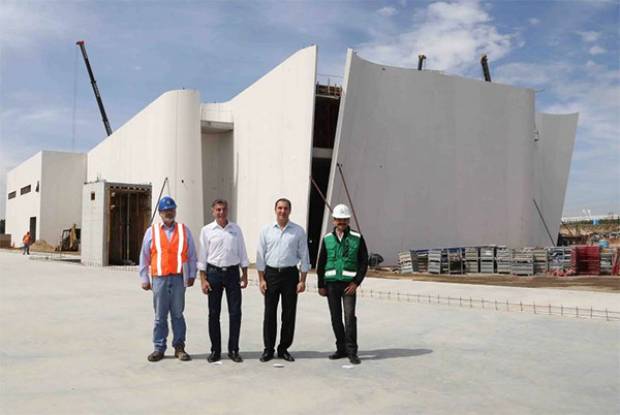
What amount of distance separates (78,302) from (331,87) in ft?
50.6

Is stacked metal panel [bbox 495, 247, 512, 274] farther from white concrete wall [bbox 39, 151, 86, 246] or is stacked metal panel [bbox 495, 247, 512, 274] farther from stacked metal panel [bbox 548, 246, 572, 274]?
white concrete wall [bbox 39, 151, 86, 246]

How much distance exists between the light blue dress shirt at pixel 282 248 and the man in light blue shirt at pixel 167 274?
0.78 metres

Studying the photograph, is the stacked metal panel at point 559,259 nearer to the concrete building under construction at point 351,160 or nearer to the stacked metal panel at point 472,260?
the stacked metal panel at point 472,260

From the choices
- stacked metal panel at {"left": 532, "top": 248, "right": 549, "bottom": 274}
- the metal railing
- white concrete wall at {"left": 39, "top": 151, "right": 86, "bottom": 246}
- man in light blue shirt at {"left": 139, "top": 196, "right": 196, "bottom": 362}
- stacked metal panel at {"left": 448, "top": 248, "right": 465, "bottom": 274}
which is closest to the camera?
man in light blue shirt at {"left": 139, "top": 196, "right": 196, "bottom": 362}

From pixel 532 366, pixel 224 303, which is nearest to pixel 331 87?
pixel 224 303

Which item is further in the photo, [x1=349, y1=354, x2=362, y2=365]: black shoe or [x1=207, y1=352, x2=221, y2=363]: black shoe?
[x1=207, y1=352, x2=221, y2=363]: black shoe

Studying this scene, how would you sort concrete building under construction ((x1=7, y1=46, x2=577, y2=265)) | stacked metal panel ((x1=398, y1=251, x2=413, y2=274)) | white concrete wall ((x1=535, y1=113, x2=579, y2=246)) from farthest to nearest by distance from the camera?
1. white concrete wall ((x1=535, y1=113, x2=579, y2=246))
2. concrete building under construction ((x1=7, y1=46, x2=577, y2=265))
3. stacked metal panel ((x1=398, y1=251, x2=413, y2=274))

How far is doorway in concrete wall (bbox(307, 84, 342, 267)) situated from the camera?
23516 millimetres

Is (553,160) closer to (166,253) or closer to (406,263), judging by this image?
(406,263)

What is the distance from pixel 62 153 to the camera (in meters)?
48.2

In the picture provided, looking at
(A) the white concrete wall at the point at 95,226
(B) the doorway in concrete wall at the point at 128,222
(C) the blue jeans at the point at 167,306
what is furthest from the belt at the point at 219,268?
(B) the doorway in concrete wall at the point at 128,222

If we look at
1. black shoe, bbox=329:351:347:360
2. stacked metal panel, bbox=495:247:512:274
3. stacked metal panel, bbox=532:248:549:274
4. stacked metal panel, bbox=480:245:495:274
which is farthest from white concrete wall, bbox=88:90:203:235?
black shoe, bbox=329:351:347:360

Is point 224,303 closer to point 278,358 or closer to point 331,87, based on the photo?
point 278,358

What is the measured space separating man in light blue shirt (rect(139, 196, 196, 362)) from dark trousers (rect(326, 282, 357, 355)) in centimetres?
151
